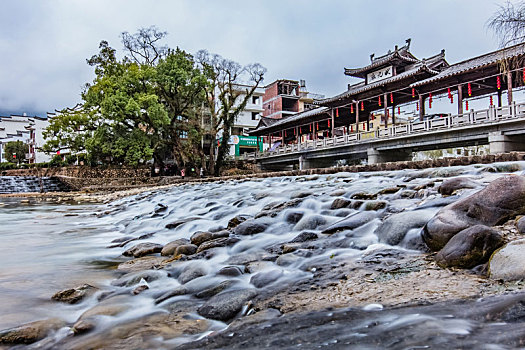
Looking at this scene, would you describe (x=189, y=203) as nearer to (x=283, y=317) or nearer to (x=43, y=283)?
(x=43, y=283)

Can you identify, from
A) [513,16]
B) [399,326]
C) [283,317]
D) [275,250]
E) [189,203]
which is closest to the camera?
[399,326]

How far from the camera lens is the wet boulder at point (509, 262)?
208 cm

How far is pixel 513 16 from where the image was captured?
22.1ft

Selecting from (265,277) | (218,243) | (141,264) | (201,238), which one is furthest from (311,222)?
(141,264)

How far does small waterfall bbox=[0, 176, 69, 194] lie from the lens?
87.7ft

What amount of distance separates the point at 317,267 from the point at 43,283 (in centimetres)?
272

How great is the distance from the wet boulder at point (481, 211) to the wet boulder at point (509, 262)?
0.56 m

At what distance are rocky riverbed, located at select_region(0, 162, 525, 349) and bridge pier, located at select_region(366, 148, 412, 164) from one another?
1750cm

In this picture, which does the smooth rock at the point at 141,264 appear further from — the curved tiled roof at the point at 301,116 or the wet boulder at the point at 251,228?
the curved tiled roof at the point at 301,116

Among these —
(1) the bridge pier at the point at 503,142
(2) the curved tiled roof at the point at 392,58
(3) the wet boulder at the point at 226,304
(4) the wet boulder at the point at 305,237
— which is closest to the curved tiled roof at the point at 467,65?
(1) the bridge pier at the point at 503,142

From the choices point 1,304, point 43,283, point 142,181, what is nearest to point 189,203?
point 43,283

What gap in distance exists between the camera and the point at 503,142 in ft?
51.0

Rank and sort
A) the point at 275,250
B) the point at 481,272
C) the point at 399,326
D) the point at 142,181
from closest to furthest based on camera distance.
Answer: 1. the point at 399,326
2. the point at 481,272
3. the point at 275,250
4. the point at 142,181

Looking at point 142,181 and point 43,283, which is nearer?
point 43,283
